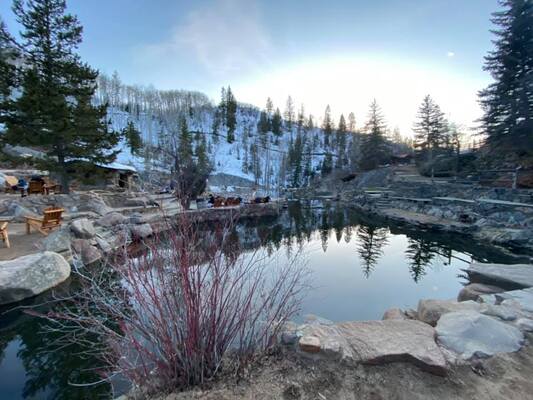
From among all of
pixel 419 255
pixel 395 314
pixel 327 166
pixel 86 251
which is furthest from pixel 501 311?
pixel 327 166

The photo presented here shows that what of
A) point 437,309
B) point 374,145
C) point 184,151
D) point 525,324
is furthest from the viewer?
point 374,145

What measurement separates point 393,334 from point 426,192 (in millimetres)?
18775

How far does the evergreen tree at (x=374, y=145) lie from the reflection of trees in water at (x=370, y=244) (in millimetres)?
22779

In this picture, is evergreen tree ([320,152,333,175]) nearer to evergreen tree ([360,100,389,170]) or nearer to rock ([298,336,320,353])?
evergreen tree ([360,100,389,170])

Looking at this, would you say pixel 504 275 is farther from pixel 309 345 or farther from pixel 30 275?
pixel 30 275

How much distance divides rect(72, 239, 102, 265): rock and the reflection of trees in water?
687 cm

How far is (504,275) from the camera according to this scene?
4.21 meters

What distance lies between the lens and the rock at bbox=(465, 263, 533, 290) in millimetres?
3924

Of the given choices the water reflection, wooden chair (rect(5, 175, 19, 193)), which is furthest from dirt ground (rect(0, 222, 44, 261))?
wooden chair (rect(5, 175, 19, 193))

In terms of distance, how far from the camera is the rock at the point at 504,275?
12.9 ft

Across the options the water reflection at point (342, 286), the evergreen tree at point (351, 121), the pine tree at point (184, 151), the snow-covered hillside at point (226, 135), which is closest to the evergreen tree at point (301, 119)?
the snow-covered hillside at point (226, 135)

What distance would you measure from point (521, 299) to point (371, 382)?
263 cm

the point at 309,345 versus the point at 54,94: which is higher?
the point at 54,94

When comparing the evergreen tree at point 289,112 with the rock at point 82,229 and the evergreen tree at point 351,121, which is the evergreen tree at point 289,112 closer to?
the evergreen tree at point 351,121
